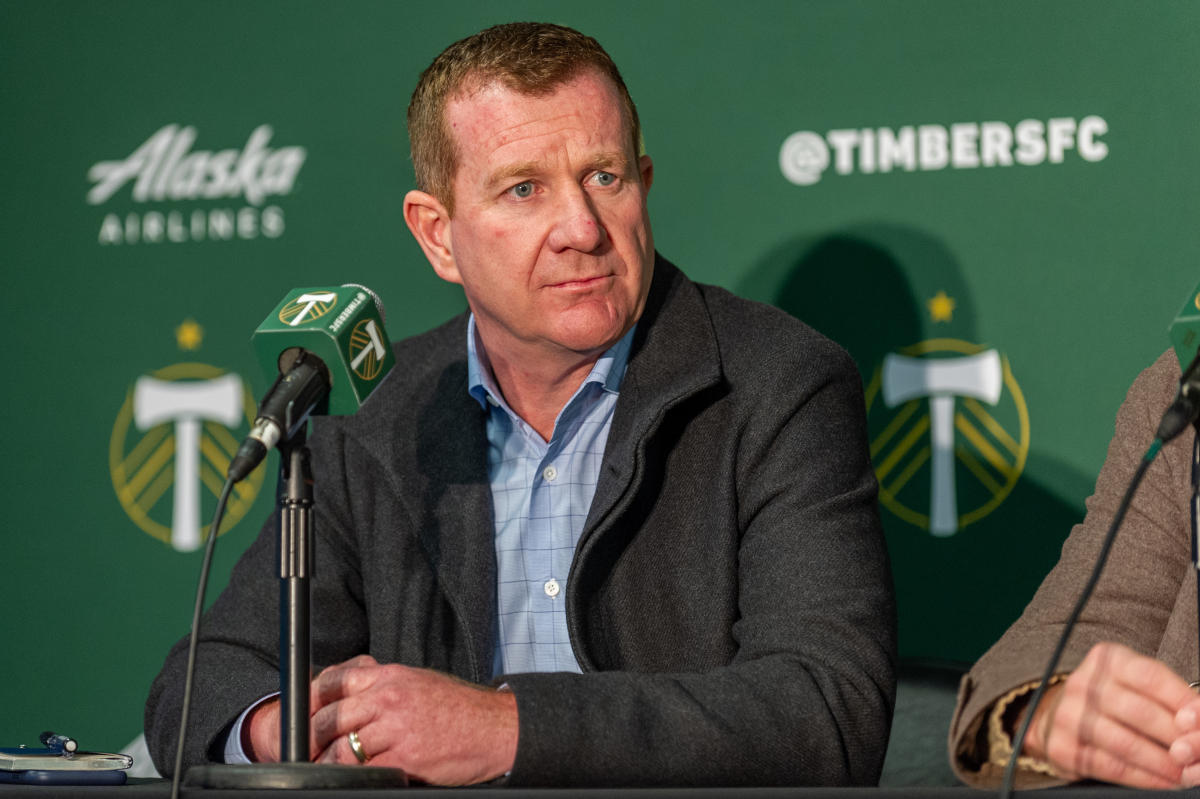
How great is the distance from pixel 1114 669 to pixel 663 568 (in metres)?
0.73

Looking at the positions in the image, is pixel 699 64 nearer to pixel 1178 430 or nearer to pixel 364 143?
pixel 364 143

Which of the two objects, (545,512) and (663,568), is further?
(545,512)

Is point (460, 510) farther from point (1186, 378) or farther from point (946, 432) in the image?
point (1186, 378)

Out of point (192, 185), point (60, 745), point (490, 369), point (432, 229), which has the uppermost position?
point (192, 185)

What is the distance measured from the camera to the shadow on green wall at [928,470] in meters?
2.23

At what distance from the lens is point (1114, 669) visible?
47.9 inches

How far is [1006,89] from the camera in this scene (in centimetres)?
226

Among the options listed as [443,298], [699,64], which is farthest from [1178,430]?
[443,298]

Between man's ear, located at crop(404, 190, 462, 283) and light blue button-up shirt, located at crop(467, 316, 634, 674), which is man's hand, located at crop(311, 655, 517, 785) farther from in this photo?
man's ear, located at crop(404, 190, 462, 283)

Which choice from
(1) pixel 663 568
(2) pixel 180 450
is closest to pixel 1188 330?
(1) pixel 663 568

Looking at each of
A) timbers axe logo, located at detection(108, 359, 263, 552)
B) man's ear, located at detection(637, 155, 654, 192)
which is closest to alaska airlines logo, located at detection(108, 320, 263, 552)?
timbers axe logo, located at detection(108, 359, 263, 552)

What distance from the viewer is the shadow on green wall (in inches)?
87.7

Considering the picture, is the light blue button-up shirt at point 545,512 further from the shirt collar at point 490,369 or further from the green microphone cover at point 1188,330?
the green microphone cover at point 1188,330

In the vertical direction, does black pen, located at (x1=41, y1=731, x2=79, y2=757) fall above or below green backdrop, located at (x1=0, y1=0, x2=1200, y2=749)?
below
